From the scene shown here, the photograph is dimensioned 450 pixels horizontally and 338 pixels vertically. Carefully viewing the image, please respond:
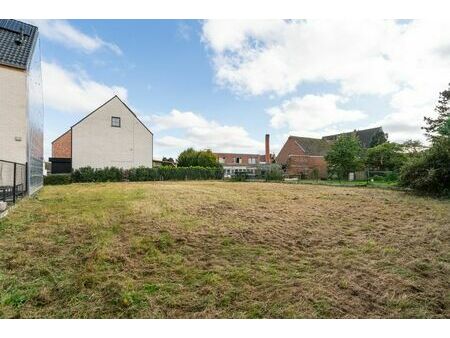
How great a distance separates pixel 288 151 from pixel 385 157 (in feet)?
44.0

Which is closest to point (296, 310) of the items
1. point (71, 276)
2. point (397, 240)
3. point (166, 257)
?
point (166, 257)

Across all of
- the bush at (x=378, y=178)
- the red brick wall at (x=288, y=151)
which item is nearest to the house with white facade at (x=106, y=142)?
the bush at (x=378, y=178)

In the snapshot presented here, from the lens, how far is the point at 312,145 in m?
38.3

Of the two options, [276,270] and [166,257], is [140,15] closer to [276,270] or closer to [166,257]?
[166,257]

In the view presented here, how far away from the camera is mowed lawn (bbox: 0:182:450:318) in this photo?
221 cm

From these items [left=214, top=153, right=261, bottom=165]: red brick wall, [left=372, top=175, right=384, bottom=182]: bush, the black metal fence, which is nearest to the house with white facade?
the black metal fence

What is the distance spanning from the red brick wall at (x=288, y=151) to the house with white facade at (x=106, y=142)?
20.6 meters

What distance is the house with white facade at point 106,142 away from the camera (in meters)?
22.8

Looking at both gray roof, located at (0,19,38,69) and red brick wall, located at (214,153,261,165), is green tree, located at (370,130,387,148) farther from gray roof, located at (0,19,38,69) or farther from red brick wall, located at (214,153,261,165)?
gray roof, located at (0,19,38,69)

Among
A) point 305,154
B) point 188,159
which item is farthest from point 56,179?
point 305,154

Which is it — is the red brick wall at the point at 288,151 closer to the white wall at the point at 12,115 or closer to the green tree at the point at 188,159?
the green tree at the point at 188,159

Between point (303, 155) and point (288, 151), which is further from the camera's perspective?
point (288, 151)

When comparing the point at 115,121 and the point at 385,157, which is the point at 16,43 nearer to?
the point at 115,121

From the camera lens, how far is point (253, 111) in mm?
17719
